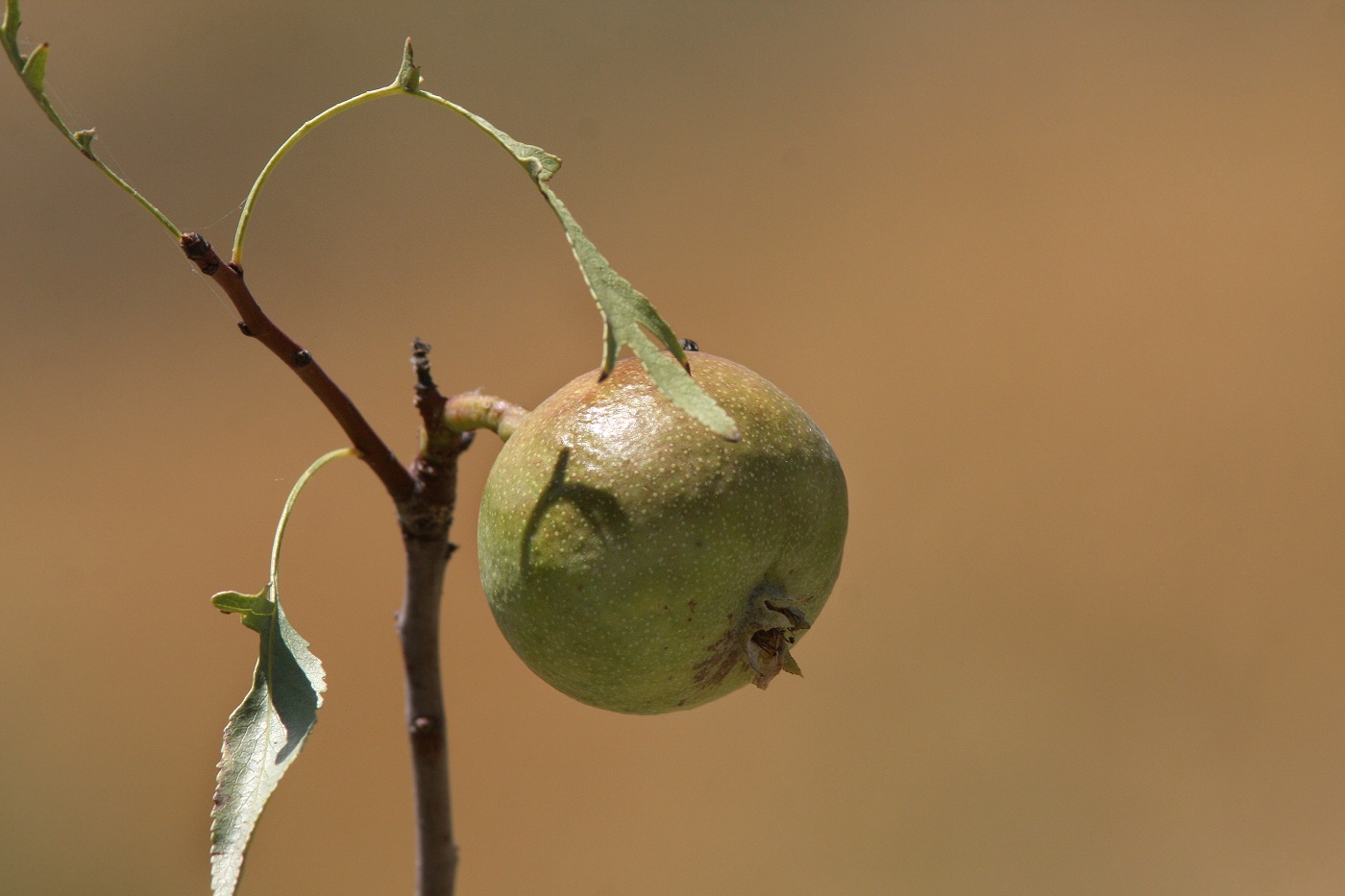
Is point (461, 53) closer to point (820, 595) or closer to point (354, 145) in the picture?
point (354, 145)

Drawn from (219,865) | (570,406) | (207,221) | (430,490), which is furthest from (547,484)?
(207,221)

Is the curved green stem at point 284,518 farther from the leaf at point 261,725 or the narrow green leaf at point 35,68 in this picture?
the narrow green leaf at point 35,68

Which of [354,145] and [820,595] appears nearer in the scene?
[820,595]

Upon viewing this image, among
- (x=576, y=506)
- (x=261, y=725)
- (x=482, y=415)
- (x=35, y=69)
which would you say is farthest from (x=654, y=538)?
(x=35, y=69)

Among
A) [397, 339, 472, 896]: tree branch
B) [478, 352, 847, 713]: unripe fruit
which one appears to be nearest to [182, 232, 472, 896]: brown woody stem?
[397, 339, 472, 896]: tree branch

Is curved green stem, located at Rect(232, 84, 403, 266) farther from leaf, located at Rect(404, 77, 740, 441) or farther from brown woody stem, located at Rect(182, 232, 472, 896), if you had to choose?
brown woody stem, located at Rect(182, 232, 472, 896)
